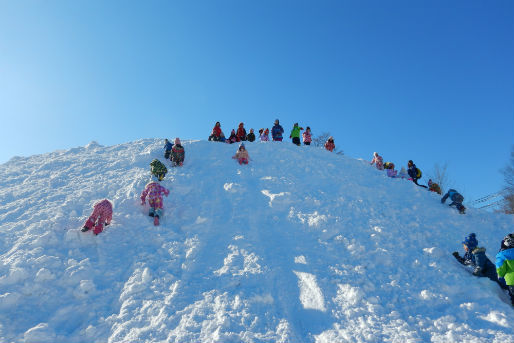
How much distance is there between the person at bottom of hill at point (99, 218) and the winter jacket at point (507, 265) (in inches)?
392

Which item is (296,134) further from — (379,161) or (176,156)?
(176,156)

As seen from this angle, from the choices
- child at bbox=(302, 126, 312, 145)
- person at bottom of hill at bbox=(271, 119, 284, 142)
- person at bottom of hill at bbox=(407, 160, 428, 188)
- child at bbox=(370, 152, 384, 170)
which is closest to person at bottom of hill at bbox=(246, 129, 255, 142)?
person at bottom of hill at bbox=(271, 119, 284, 142)

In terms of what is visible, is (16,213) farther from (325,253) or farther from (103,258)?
(325,253)

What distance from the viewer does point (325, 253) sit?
7.53 meters

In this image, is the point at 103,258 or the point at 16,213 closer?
the point at 103,258

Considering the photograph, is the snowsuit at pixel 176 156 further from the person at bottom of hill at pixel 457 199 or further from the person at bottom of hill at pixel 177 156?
the person at bottom of hill at pixel 457 199

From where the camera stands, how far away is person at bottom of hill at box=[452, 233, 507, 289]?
6377 millimetres

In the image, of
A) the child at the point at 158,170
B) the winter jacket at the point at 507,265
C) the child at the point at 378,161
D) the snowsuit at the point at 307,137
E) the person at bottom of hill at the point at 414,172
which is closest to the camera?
the winter jacket at the point at 507,265

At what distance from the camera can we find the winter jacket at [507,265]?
5640mm

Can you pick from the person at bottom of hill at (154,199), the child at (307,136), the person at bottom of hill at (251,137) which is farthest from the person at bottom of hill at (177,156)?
the child at (307,136)

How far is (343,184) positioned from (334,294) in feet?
23.2

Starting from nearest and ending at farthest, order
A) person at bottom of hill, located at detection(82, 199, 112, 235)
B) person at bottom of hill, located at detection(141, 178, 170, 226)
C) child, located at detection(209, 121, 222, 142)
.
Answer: person at bottom of hill, located at detection(82, 199, 112, 235)
person at bottom of hill, located at detection(141, 178, 170, 226)
child, located at detection(209, 121, 222, 142)

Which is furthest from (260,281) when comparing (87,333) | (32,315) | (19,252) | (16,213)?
(16,213)

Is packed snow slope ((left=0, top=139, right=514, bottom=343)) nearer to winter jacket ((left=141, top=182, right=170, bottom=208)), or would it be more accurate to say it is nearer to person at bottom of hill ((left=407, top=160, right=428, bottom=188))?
winter jacket ((left=141, top=182, right=170, bottom=208))
